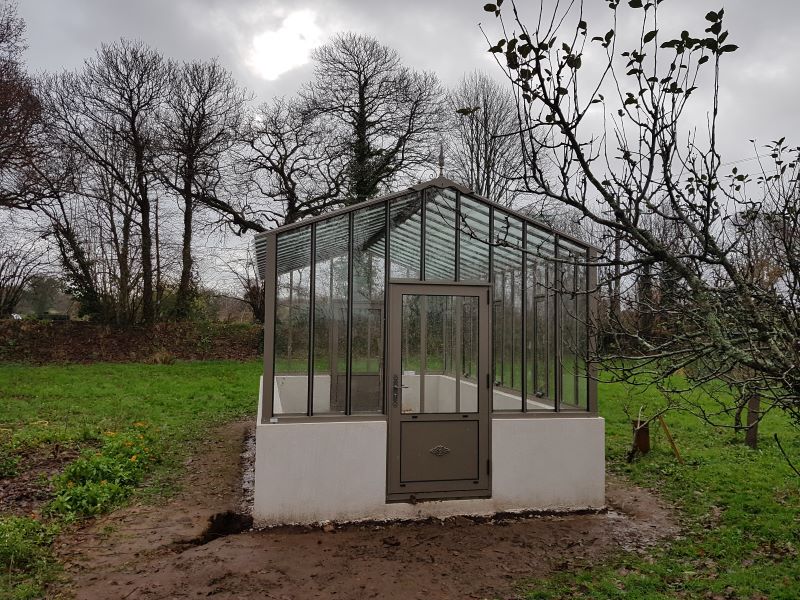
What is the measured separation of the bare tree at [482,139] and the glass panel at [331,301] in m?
14.1

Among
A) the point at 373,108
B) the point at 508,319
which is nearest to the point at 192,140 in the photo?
the point at 373,108

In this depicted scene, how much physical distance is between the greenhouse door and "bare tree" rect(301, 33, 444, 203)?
1444 cm

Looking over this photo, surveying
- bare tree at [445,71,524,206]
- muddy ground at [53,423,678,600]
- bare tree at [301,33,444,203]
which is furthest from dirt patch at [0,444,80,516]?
bare tree at [445,71,524,206]

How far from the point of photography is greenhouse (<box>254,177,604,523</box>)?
6.08 meters

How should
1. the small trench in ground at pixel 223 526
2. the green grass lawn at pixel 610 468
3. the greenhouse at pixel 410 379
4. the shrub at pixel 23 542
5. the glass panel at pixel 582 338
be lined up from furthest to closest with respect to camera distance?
the glass panel at pixel 582 338 < the greenhouse at pixel 410 379 < the small trench in ground at pixel 223 526 < the shrub at pixel 23 542 < the green grass lawn at pixel 610 468

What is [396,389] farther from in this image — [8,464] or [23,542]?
[8,464]

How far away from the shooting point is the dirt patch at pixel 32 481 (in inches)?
251

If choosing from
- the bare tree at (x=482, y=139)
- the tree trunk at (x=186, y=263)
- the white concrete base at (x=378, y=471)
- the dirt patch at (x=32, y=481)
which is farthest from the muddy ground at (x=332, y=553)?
the tree trunk at (x=186, y=263)

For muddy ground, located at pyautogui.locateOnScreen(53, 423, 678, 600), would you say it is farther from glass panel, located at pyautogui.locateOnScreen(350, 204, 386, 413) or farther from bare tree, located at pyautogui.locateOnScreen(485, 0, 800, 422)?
bare tree, located at pyautogui.locateOnScreen(485, 0, 800, 422)

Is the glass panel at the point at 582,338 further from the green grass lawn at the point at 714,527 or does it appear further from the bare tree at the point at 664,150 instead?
the bare tree at the point at 664,150

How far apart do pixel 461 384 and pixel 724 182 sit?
3.37 m

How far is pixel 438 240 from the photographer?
21.8 feet

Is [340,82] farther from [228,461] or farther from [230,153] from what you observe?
[228,461]

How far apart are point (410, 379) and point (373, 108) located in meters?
17.2
